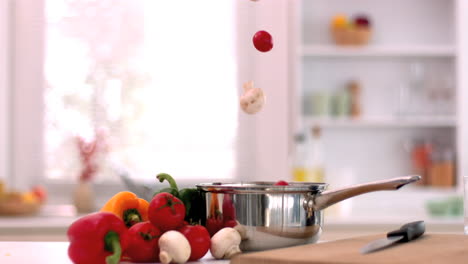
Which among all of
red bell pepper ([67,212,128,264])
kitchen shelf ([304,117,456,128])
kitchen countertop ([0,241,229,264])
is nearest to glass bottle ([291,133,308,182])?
kitchen shelf ([304,117,456,128])

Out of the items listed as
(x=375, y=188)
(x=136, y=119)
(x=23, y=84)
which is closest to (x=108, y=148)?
(x=136, y=119)

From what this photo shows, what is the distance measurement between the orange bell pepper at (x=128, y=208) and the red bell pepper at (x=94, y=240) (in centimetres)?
15

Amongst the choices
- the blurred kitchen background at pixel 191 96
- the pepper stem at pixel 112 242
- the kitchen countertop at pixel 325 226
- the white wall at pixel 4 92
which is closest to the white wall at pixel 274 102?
the blurred kitchen background at pixel 191 96

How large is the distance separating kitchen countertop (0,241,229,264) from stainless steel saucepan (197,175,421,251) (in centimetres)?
6

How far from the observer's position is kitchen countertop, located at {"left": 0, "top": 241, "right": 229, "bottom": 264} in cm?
114

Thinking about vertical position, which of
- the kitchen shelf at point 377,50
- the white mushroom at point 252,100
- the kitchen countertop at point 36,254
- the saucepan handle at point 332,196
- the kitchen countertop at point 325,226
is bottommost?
the kitchen countertop at point 325,226

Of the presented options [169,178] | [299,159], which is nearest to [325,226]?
[299,159]

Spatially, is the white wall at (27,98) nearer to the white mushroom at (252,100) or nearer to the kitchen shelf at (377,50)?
the kitchen shelf at (377,50)

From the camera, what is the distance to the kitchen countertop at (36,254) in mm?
1140

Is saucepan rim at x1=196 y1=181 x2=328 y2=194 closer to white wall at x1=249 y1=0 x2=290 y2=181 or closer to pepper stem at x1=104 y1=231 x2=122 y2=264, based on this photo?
pepper stem at x1=104 y1=231 x2=122 y2=264

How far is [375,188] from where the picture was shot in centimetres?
107

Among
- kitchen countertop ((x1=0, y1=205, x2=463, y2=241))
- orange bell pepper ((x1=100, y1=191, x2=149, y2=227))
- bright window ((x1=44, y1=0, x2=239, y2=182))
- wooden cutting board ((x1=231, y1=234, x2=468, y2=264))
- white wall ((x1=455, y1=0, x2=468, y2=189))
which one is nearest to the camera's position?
wooden cutting board ((x1=231, y1=234, x2=468, y2=264))

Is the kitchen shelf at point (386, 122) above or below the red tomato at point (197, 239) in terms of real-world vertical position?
above

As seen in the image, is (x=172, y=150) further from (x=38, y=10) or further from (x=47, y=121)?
(x=38, y=10)
